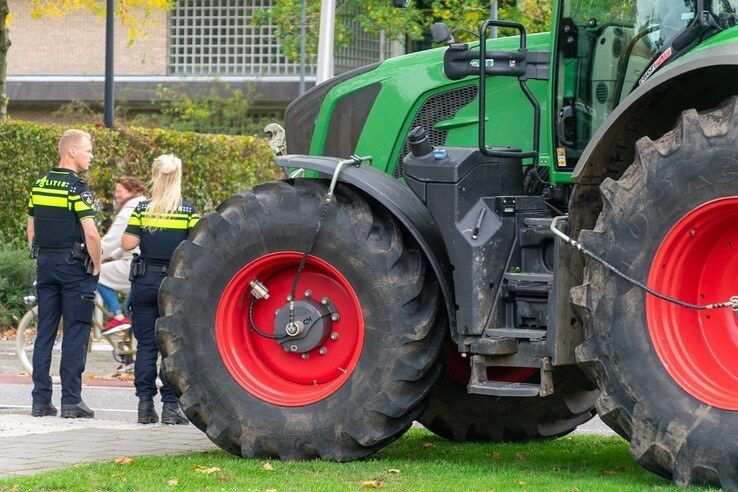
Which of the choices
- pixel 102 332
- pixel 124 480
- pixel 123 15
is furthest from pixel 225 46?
pixel 124 480

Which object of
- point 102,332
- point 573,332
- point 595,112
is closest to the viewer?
point 573,332

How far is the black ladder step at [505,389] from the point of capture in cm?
658

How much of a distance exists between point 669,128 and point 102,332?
766cm

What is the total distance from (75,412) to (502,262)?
4152 millimetres

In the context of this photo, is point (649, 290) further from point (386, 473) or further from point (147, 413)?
point (147, 413)

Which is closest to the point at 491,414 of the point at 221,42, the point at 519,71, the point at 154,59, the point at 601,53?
the point at 519,71

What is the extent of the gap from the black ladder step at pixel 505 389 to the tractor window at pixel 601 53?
4.12 feet

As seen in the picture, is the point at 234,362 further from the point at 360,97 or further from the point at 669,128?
the point at 669,128

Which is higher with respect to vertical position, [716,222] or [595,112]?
[595,112]

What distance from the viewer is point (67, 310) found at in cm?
991

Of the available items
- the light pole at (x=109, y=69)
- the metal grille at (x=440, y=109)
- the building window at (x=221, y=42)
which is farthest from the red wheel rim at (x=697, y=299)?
the building window at (x=221, y=42)

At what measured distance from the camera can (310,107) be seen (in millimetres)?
8719

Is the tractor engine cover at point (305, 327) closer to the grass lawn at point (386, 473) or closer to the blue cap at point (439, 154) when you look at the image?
the grass lawn at point (386, 473)

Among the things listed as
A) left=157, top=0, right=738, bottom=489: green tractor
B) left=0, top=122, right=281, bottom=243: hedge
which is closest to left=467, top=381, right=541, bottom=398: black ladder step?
left=157, top=0, right=738, bottom=489: green tractor
